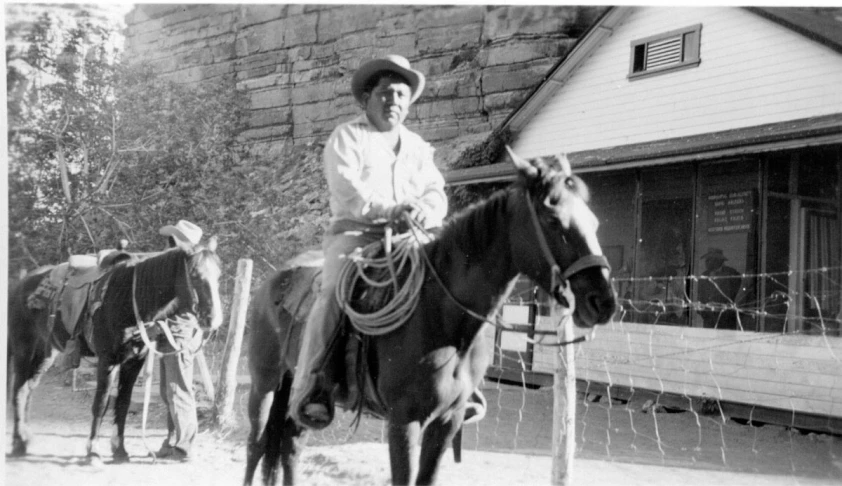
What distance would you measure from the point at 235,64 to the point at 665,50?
4.11 m

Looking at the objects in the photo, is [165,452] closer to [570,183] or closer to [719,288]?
[570,183]

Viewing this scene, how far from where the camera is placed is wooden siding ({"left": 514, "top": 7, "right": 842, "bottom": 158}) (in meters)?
6.13

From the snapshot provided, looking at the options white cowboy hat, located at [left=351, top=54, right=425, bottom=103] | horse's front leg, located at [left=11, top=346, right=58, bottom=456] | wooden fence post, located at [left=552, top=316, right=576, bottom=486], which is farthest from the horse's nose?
horse's front leg, located at [left=11, top=346, right=58, bottom=456]

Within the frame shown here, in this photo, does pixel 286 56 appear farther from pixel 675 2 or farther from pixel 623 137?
pixel 623 137

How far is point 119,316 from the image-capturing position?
4414 mm

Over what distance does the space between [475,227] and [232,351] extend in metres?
3.16

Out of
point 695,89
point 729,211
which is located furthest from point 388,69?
point 729,211

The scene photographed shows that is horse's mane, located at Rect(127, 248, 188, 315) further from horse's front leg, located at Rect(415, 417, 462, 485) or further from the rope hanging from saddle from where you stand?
horse's front leg, located at Rect(415, 417, 462, 485)

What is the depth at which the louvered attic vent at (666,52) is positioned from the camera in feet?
21.5

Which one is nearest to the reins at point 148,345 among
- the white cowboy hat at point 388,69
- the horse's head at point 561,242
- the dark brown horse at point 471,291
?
the dark brown horse at point 471,291

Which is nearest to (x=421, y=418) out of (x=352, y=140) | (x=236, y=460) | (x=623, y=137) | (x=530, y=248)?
(x=530, y=248)

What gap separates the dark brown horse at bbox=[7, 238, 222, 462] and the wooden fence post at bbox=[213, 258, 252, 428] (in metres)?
0.70

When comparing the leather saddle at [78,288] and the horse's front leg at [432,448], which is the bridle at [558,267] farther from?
the leather saddle at [78,288]

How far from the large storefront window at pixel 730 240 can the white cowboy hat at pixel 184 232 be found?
3.27m
